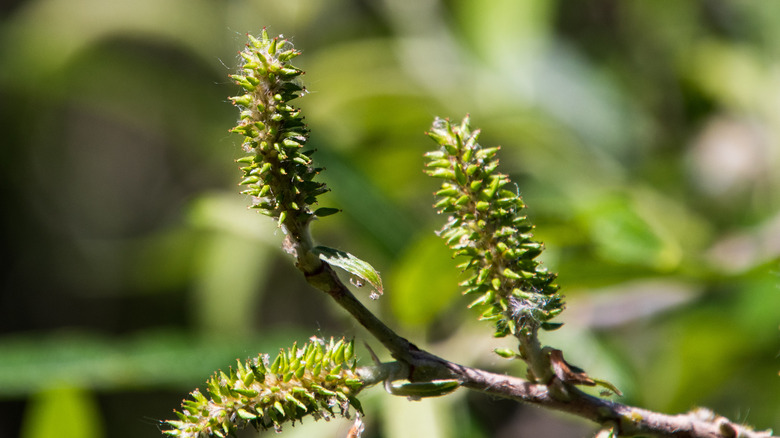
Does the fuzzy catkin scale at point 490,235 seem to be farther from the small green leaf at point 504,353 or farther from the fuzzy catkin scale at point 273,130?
the fuzzy catkin scale at point 273,130

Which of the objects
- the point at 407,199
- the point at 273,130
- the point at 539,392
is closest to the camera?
the point at 273,130

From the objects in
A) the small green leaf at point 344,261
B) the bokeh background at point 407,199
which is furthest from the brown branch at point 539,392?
the bokeh background at point 407,199

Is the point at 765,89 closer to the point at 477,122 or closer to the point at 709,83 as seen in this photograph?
the point at 709,83

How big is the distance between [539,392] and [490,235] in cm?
19

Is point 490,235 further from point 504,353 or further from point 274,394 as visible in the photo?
point 274,394

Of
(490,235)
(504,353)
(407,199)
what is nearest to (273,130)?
(490,235)

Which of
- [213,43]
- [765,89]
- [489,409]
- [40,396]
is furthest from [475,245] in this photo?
[213,43]

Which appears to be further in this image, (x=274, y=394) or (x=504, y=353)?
(x=504, y=353)

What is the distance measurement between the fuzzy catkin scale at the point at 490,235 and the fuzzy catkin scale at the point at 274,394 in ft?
0.56

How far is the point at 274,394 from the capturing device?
0.83 meters

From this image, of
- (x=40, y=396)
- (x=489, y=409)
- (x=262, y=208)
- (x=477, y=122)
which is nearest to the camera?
(x=262, y=208)

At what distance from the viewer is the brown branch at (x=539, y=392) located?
88 cm

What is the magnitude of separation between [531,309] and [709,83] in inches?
98.5

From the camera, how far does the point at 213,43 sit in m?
3.90
